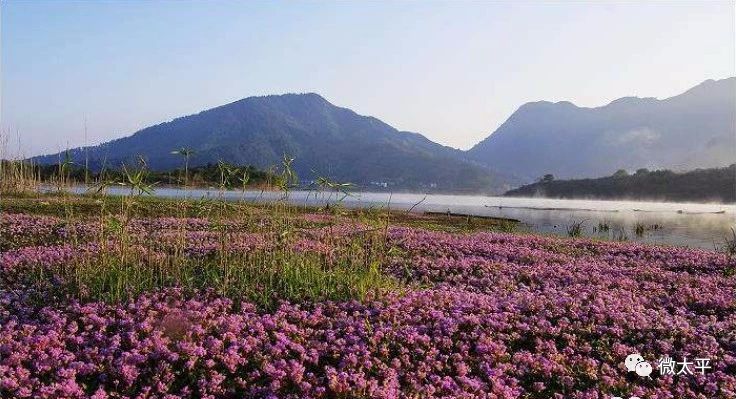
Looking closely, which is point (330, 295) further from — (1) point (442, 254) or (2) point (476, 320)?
(1) point (442, 254)

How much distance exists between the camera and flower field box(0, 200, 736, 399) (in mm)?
7102

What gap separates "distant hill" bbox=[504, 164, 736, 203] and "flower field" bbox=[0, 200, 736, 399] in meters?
130

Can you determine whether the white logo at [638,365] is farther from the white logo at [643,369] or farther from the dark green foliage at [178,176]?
the dark green foliage at [178,176]

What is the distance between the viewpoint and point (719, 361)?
8.52 meters

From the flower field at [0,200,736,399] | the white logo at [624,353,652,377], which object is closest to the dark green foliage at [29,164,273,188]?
the flower field at [0,200,736,399]

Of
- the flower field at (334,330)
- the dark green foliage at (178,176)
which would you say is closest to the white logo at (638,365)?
the flower field at (334,330)

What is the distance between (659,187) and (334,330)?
14720 cm

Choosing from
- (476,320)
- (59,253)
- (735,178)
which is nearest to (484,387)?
(476,320)

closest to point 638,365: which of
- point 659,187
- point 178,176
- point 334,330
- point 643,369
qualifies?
point 643,369

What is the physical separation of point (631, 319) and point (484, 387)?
12.8ft

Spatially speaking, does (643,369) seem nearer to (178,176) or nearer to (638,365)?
(638,365)

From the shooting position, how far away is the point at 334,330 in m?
8.79

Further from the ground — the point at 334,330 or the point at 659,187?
the point at 659,187

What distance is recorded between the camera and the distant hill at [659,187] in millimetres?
126812
